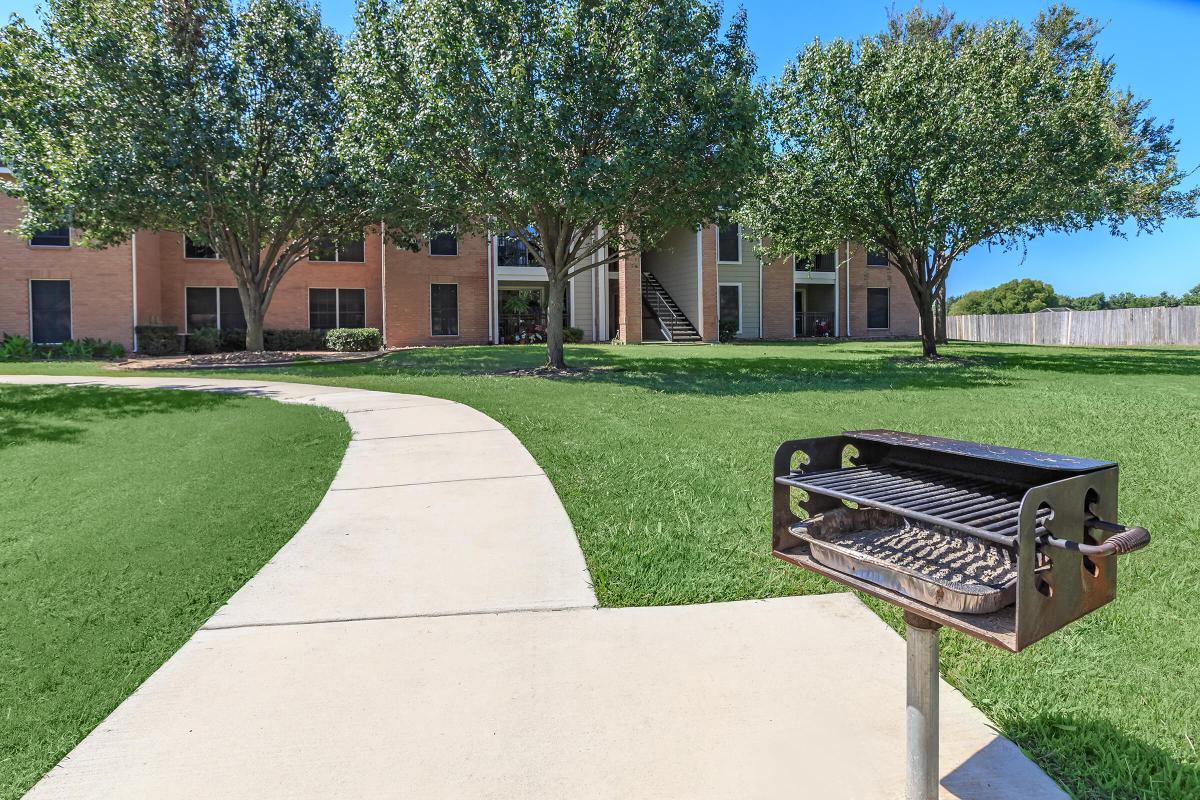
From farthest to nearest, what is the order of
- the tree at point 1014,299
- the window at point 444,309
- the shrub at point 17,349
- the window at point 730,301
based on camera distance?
the tree at point 1014,299 < the window at point 730,301 < the window at point 444,309 < the shrub at point 17,349

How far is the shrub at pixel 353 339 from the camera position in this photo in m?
23.7

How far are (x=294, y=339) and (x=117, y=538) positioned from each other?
2260cm

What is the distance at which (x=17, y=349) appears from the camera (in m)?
20.7

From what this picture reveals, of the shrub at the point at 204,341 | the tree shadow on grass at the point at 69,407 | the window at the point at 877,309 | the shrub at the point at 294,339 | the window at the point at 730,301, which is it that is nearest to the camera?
the tree shadow on grass at the point at 69,407

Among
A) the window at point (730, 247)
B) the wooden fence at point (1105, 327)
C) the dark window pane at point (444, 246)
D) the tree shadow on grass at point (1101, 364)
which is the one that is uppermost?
the window at point (730, 247)

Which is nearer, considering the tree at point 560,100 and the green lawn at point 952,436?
the green lawn at point 952,436

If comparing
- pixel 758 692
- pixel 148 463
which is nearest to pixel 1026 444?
pixel 758 692

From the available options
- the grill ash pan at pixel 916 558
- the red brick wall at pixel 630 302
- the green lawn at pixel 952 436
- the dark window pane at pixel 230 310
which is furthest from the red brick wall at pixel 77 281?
the grill ash pan at pixel 916 558

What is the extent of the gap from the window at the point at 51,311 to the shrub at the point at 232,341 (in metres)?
4.47

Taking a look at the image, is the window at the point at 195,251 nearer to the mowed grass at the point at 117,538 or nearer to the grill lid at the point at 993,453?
the mowed grass at the point at 117,538

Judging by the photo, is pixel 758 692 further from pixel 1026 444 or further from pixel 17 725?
pixel 1026 444

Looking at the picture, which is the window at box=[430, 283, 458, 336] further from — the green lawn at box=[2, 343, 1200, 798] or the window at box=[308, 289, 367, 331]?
the green lawn at box=[2, 343, 1200, 798]

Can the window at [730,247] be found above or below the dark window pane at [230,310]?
above

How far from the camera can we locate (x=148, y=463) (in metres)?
5.95
